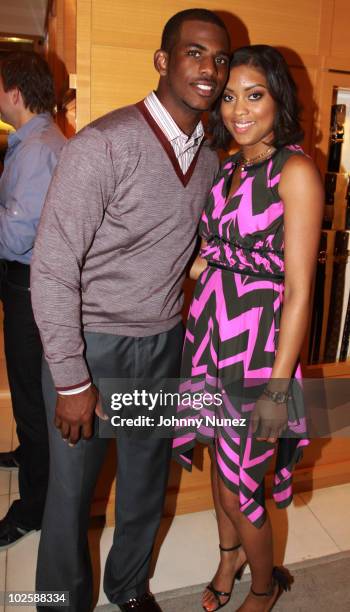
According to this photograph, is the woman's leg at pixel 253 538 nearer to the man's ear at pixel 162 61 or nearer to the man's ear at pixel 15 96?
the man's ear at pixel 162 61

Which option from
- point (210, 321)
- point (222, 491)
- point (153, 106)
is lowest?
point (222, 491)

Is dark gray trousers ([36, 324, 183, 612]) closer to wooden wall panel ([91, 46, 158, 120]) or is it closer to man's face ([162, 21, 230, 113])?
man's face ([162, 21, 230, 113])

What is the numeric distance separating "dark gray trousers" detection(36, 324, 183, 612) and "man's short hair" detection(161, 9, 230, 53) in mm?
761

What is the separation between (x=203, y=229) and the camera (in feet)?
4.71

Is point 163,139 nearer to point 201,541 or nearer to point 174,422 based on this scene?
point 174,422

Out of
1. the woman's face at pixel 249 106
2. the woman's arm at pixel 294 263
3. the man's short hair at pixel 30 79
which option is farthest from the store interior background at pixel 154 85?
the woman's arm at pixel 294 263

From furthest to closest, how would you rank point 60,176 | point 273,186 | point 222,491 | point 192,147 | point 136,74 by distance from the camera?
point 136,74 < point 222,491 < point 192,147 < point 273,186 < point 60,176

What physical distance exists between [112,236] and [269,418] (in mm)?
612

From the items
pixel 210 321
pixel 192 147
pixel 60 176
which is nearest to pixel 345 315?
pixel 210 321

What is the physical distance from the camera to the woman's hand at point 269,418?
1325 mm

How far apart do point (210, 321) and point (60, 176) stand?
0.56 meters

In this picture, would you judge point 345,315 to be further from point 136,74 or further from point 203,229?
point 136,74

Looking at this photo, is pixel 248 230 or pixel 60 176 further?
pixel 248 230

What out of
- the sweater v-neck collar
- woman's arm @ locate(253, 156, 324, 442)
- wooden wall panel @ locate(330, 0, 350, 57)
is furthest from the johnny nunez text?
wooden wall panel @ locate(330, 0, 350, 57)
